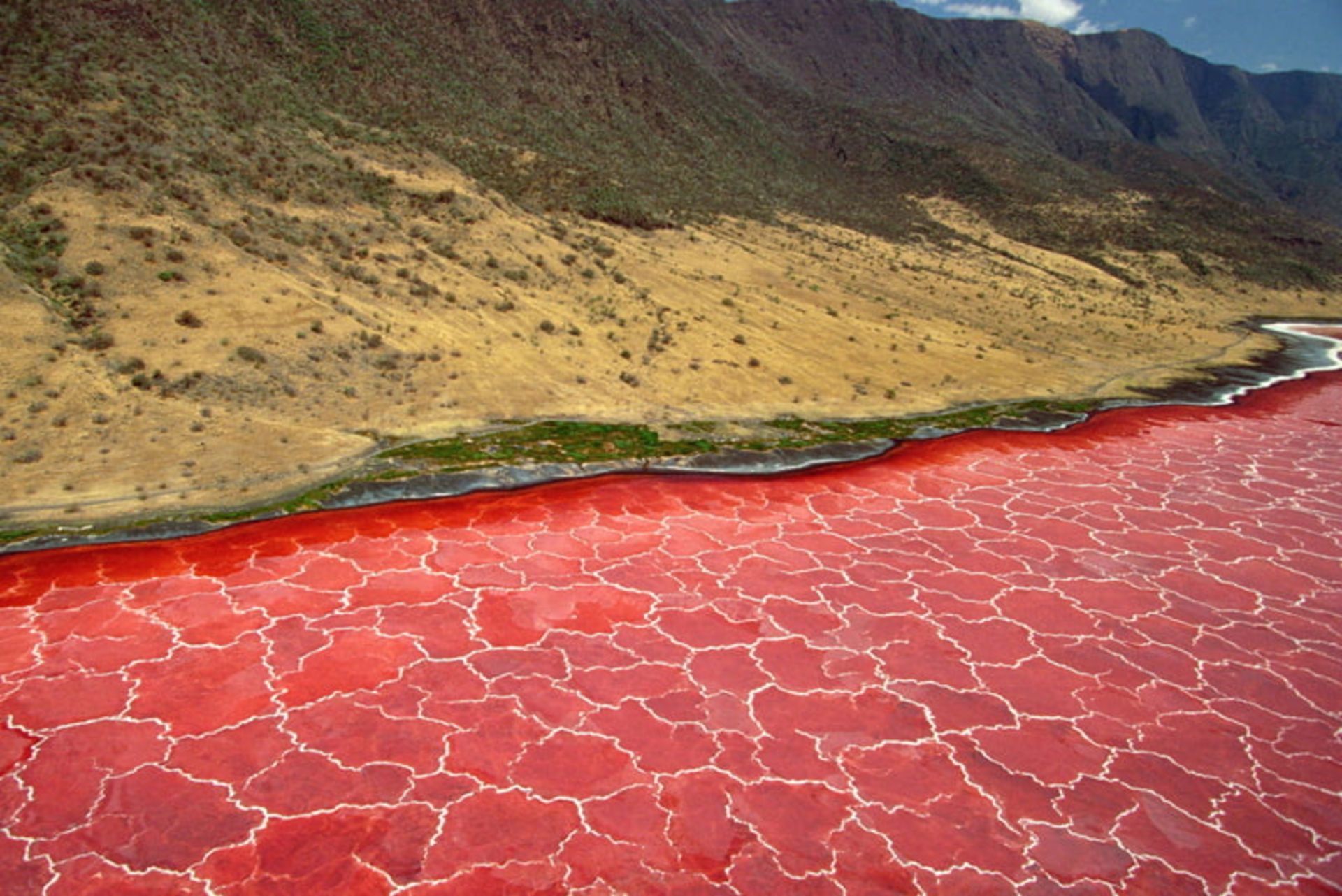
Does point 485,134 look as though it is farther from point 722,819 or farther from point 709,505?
point 722,819

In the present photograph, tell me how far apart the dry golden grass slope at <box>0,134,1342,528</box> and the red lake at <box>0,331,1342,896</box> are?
344cm

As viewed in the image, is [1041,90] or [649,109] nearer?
[649,109]

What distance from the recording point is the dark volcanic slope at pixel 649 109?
84.9ft

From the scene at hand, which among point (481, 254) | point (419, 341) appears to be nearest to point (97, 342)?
point (419, 341)

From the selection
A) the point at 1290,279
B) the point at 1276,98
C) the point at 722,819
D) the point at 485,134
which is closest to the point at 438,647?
the point at 722,819

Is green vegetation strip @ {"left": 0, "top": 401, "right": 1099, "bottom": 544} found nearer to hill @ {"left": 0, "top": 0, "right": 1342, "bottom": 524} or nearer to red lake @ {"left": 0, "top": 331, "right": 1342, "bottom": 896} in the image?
hill @ {"left": 0, "top": 0, "right": 1342, "bottom": 524}

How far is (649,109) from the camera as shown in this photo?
51.6 m

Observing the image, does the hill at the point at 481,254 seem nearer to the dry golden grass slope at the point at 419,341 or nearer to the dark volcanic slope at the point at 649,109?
the dry golden grass slope at the point at 419,341

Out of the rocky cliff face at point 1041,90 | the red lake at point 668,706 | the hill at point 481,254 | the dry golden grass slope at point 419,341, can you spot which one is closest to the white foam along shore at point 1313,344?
the dry golden grass slope at point 419,341

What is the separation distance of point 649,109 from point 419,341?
3621 centimetres

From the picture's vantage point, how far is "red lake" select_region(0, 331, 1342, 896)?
722 cm

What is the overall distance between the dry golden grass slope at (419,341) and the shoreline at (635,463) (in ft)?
1.59

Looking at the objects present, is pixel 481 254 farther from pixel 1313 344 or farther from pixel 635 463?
pixel 1313 344

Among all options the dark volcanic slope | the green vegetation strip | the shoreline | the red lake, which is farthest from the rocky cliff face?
the red lake
